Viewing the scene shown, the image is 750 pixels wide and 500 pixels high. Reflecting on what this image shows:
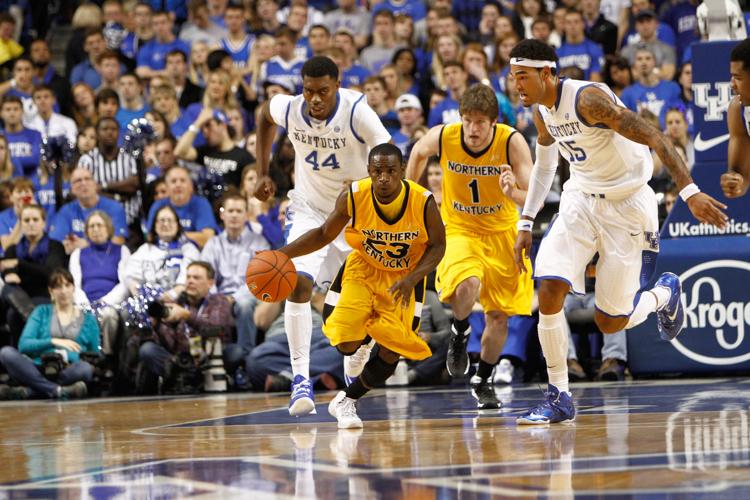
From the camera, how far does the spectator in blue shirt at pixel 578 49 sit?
14516 mm

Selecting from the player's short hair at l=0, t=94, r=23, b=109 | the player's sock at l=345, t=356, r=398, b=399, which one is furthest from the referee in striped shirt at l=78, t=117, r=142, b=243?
the player's sock at l=345, t=356, r=398, b=399

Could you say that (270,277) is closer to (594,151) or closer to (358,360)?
(358,360)

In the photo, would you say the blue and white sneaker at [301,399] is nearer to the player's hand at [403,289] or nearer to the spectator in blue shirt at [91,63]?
the player's hand at [403,289]

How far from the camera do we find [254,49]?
1578 cm

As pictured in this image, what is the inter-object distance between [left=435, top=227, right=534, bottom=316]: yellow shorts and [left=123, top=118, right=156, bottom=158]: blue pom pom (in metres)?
5.83

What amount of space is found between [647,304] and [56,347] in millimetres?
5990

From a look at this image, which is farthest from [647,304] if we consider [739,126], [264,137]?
[264,137]

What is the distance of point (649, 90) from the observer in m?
13.6

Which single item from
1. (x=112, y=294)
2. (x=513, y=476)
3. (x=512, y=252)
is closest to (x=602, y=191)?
(x=512, y=252)

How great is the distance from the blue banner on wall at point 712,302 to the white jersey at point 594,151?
3417 mm

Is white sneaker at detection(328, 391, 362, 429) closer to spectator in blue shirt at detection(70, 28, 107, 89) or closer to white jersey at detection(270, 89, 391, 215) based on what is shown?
white jersey at detection(270, 89, 391, 215)

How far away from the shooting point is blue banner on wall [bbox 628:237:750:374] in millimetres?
10703

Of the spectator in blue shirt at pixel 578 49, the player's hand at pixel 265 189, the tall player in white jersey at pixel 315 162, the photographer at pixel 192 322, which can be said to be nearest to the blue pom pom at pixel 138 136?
the photographer at pixel 192 322

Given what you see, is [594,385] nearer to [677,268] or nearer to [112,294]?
[677,268]
